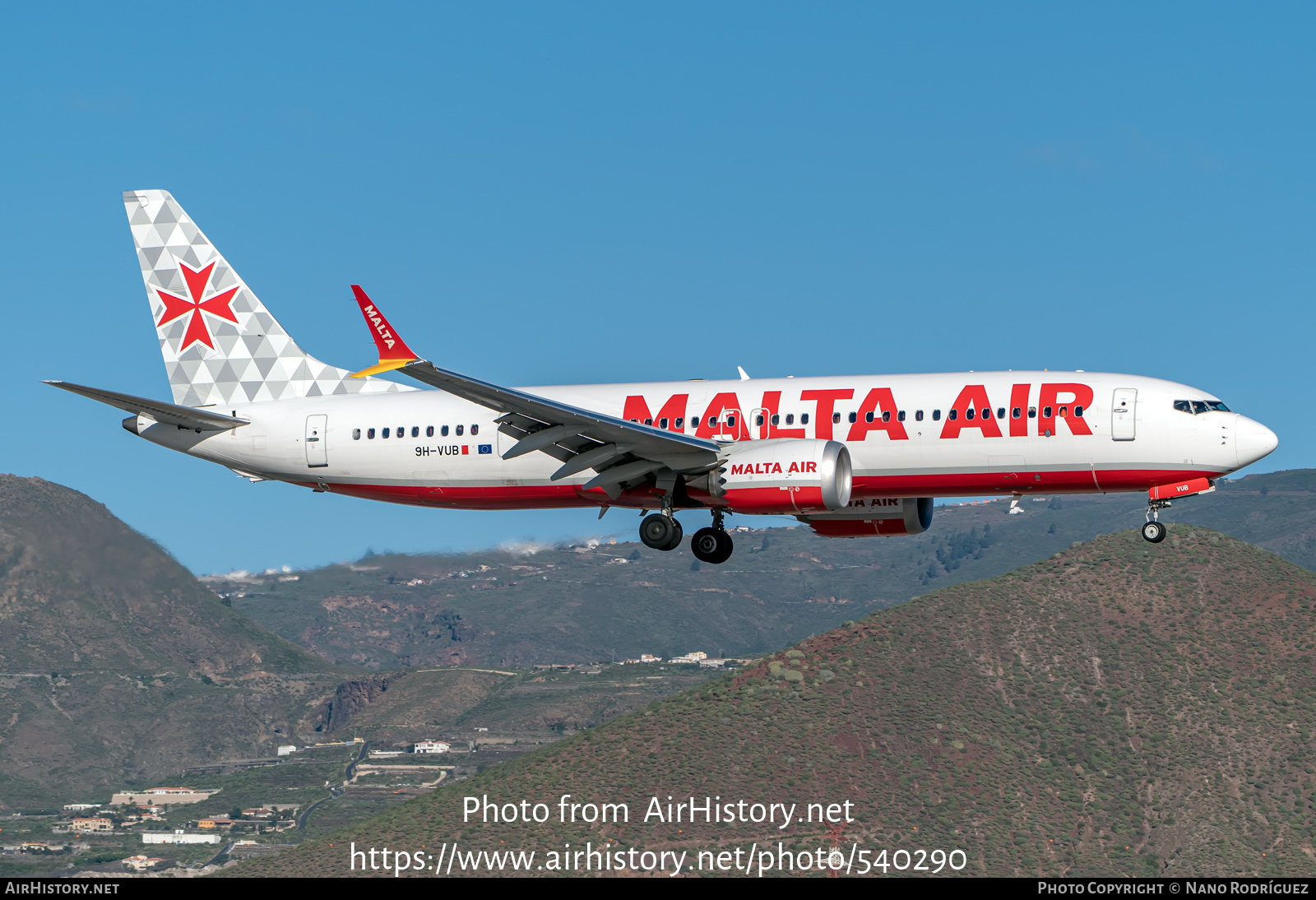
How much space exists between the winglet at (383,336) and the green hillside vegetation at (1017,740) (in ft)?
298

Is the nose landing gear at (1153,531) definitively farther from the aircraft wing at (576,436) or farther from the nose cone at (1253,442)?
the aircraft wing at (576,436)

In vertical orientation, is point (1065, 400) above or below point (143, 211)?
below

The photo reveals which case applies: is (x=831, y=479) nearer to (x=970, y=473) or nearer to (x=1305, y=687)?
(x=970, y=473)

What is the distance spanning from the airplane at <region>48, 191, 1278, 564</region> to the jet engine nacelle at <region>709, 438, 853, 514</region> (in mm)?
60

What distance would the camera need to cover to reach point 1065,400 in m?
48.3

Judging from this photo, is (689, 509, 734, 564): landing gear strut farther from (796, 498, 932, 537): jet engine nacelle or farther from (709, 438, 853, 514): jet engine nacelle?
(709, 438, 853, 514): jet engine nacelle

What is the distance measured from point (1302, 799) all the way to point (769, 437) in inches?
3744

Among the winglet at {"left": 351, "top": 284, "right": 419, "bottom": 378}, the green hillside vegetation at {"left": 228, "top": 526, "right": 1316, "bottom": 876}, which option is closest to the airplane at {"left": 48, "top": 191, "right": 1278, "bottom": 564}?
the winglet at {"left": 351, "top": 284, "right": 419, "bottom": 378}

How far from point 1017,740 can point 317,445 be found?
340ft

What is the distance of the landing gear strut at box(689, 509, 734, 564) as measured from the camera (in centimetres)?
5272

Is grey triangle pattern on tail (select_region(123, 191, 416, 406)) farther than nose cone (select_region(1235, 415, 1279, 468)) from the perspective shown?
Yes

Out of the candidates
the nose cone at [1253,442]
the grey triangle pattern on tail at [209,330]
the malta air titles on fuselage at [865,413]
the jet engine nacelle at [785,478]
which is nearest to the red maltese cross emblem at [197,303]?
the grey triangle pattern on tail at [209,330]

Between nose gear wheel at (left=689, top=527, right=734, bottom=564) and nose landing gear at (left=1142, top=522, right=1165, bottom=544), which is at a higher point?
nose landing gear at (left=1142, top=522, right=1165, bottom=544)

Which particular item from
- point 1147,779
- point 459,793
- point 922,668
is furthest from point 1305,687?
point 459,793
